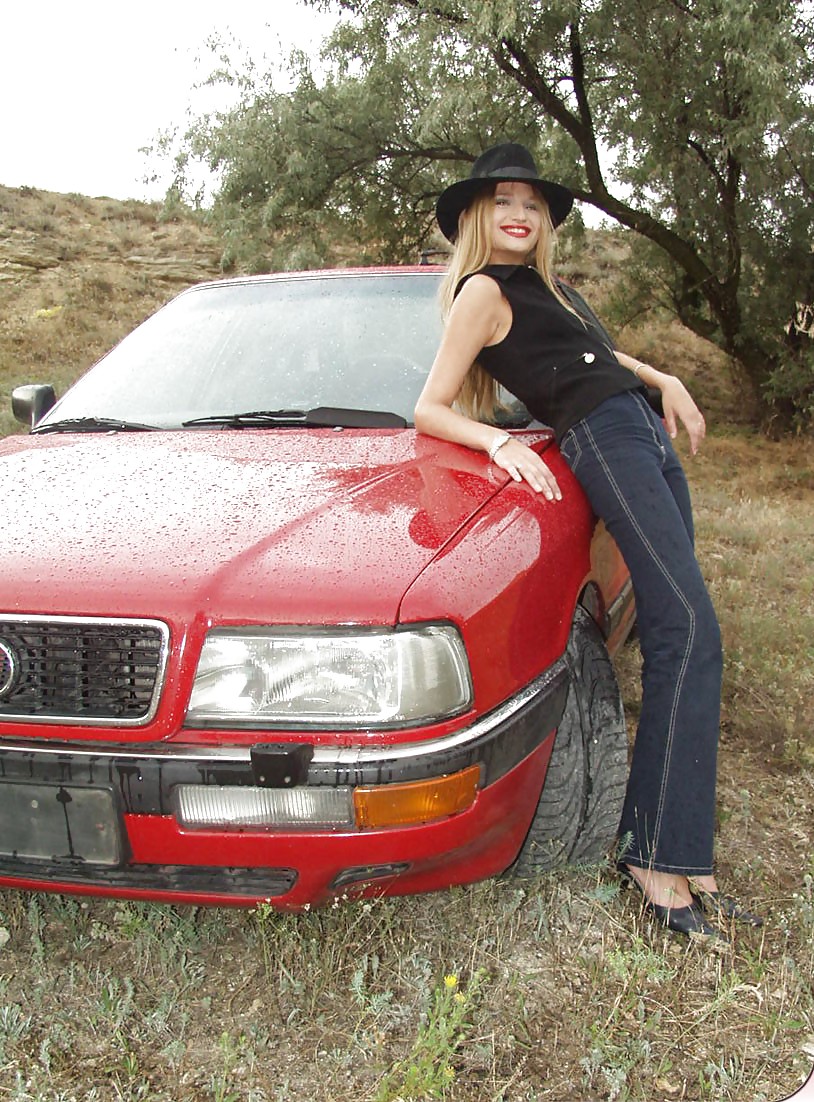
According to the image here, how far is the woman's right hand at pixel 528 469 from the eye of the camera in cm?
201

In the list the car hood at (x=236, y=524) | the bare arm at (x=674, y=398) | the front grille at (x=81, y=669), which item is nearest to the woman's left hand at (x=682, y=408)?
the bare arm at (x=674, y=398)

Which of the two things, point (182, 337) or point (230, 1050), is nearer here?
point (230, 1050)

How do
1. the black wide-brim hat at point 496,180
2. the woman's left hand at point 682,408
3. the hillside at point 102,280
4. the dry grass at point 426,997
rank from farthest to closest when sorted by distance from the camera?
the hillside at point 102,280
the woman's left hand at point 682,408
the black wide-brim hat at point 496,180
the dry grass at point 426,997

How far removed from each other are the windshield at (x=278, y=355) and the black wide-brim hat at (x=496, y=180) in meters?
0.41

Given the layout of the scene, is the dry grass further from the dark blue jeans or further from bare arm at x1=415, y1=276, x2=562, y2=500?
bare arm at x1=415, y1=276, x2=562, y2=500

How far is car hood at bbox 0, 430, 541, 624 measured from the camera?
1.53 m

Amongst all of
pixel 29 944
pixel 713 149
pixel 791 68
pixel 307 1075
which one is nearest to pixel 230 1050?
pixel 307 1075

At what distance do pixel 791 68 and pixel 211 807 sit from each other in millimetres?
8768

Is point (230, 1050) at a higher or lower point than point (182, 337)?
lower

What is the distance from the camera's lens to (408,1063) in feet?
5.32

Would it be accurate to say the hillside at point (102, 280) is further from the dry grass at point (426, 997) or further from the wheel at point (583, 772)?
the wheel at point (583, 772)

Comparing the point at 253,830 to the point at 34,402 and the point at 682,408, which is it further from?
the point at 34,402

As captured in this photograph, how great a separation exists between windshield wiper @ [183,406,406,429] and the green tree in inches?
279

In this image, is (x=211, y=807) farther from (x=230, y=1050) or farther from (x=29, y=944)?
(x=29, y=944)
